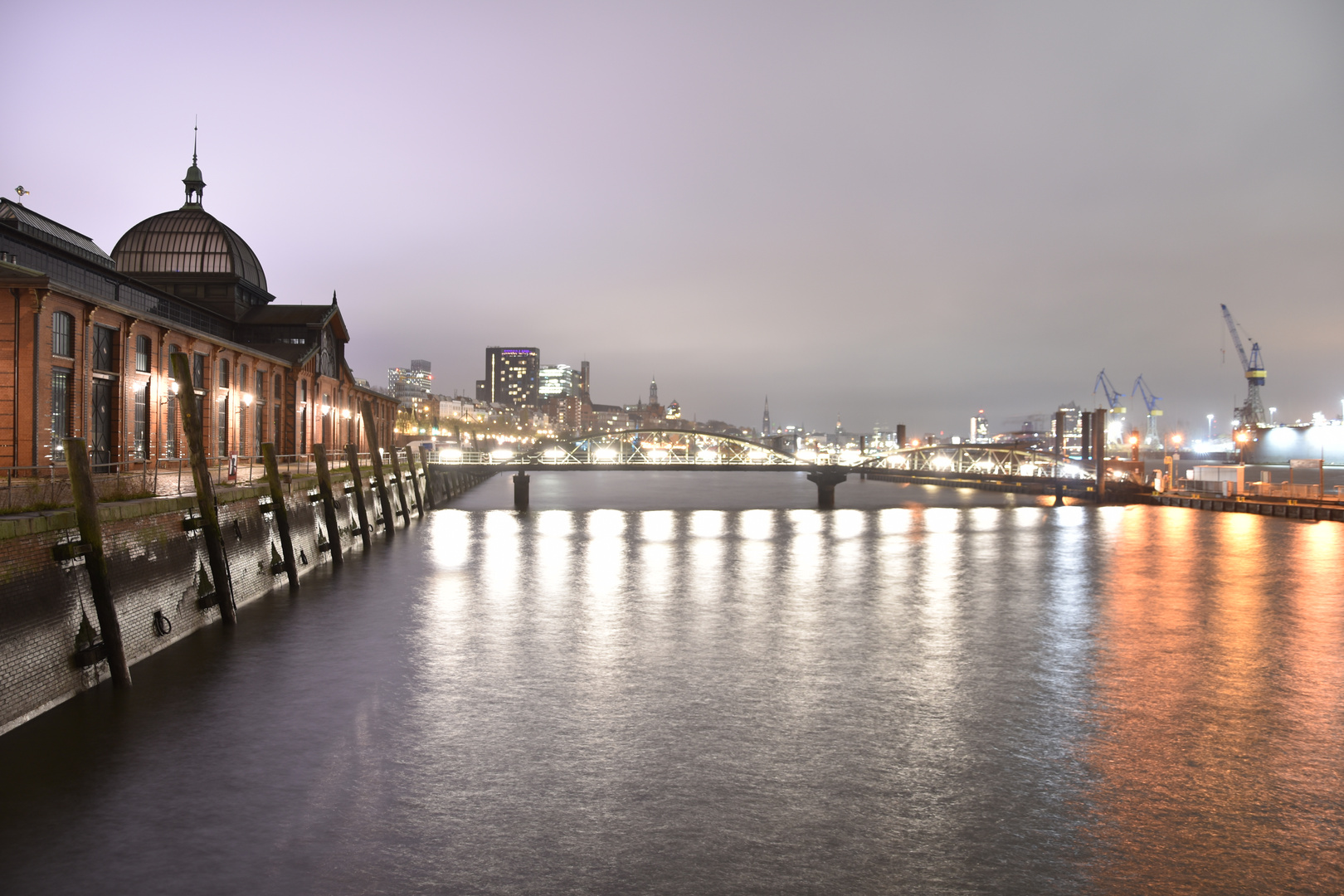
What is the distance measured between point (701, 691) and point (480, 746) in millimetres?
5503

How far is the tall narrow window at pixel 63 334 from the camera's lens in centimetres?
2746

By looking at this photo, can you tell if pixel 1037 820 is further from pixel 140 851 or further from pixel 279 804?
pixel 140 851

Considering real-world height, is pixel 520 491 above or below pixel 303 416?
below

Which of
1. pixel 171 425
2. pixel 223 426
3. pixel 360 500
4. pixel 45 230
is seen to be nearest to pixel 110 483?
pixel 171 425

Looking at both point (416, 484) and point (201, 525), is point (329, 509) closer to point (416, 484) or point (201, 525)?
point (201, 525)

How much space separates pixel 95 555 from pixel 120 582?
2.23 metres

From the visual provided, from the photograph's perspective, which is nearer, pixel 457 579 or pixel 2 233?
pixel 2 233

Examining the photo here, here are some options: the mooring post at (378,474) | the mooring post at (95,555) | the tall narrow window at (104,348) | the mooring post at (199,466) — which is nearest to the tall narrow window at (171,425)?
the tall narrow window at (104,348)

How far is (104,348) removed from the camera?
3086cm

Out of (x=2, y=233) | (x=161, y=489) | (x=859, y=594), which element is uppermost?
(x=2, y=233)

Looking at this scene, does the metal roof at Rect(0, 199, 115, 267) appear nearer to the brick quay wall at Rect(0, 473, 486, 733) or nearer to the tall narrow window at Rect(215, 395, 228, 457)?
the tall narrow window at Rect(215, 395, 228, 457)

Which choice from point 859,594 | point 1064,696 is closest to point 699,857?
point 1064,696

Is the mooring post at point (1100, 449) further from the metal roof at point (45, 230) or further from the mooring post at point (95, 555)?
the mooring post at point (95, 555)

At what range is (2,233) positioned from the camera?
33.5m
